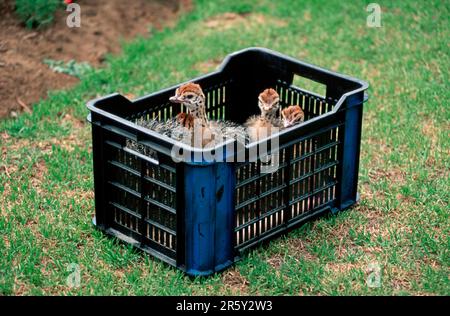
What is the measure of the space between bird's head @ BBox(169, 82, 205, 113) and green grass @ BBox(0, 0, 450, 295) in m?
1.01

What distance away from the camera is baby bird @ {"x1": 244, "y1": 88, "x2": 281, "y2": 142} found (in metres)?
6.41

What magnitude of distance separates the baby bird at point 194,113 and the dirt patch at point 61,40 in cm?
230

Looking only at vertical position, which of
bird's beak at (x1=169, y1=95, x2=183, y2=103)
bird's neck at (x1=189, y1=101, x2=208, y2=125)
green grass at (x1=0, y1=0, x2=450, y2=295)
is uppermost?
bird's beak at (x1=169, y1=95, x2=183, y2=103)

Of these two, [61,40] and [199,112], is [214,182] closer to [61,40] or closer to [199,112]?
[199,112]

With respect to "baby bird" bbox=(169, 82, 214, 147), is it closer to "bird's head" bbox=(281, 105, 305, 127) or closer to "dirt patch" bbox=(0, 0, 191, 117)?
"bird's head" bbox=(281, 105, 305, 127)

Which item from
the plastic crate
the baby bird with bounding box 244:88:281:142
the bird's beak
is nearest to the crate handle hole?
the plastic crate

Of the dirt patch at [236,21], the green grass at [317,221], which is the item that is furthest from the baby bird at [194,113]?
the dirt patch at [236,21]

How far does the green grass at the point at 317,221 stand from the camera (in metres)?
5.64

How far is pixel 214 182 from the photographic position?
5.40m

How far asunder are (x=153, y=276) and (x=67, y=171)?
5.21ft

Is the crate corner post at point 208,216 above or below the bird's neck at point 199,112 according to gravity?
below

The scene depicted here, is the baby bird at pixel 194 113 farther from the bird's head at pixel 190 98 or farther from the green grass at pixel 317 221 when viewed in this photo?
the green grass at pixel 317 221

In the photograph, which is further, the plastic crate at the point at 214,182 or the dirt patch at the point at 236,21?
the dirt patch at the point at 236,21
